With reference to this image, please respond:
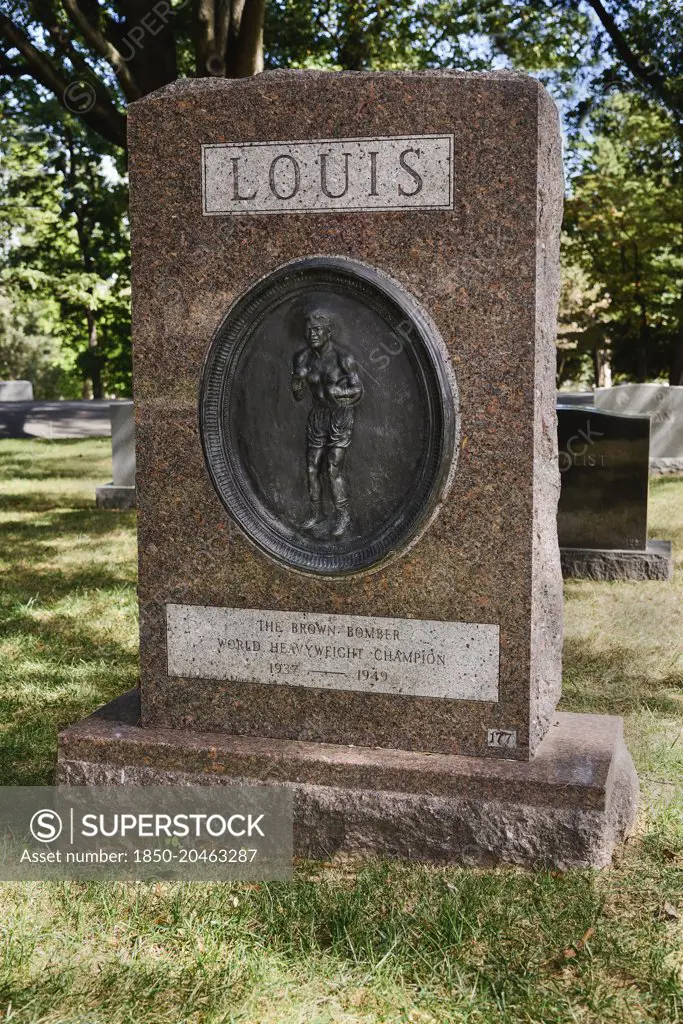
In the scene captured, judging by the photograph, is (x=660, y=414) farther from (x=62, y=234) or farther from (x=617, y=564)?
(x=62, y=234)

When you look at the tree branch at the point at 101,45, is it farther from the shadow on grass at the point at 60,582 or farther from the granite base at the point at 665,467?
the granite base at the point at 665,467

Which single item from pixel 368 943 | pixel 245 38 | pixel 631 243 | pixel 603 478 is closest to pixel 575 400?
pixel 631 243

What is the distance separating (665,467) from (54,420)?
42.5 ft

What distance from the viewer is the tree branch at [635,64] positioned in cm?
1078

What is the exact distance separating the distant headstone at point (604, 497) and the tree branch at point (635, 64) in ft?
16.4

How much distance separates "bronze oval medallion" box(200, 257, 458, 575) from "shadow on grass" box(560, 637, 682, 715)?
2.05 m

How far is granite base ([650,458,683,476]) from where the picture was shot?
13.3 metres

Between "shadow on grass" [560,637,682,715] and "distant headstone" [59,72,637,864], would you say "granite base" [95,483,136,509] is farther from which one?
"distant headstone" [59,72,637,864]

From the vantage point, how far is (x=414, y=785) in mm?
3627

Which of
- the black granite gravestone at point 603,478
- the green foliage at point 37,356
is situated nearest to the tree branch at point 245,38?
the black granite gravestone at point 603,478

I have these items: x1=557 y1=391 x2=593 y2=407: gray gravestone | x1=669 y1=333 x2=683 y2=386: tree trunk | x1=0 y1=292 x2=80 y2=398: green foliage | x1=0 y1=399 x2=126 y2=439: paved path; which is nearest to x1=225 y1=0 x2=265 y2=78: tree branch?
x1=0 y1=399 x2=126 y2=439: paved path

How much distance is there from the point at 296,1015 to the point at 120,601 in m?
4.78

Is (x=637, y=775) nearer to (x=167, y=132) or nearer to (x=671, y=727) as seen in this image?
(x=671, y=727)

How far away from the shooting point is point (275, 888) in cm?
348
